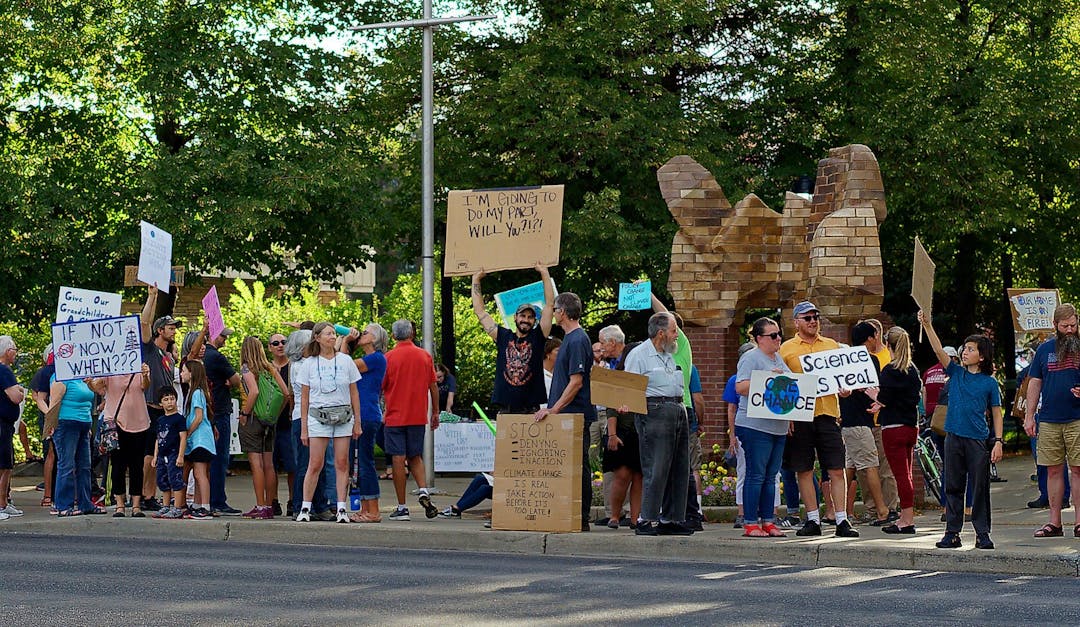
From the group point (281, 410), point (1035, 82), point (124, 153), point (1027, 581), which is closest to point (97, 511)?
point (281, 410)

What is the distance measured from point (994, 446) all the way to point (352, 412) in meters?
5.36

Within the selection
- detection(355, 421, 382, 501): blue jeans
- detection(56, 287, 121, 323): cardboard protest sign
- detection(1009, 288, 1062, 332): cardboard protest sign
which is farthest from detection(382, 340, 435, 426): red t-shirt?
detection(1009, 288, 1062, 332): cardboard protest sign

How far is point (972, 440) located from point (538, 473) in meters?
3.45

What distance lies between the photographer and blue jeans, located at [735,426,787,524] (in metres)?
12.5

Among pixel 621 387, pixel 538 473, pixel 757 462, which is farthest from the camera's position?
pixel 538 473

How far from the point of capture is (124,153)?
89.2ft

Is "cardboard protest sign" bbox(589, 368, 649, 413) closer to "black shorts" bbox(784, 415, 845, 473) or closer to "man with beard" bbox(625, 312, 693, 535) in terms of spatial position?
"man with beard" bbox(625, 312, 693, 535)

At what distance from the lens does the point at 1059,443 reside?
12859 millimetres

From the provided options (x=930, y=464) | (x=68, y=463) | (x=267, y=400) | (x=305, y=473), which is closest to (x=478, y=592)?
(x=305, y=473)

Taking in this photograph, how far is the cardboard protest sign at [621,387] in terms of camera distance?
1256cm

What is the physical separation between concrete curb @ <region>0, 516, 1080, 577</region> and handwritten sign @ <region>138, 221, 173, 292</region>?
2667 mm

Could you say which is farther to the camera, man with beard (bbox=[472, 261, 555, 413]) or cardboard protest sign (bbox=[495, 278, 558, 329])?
cardboard protest sign (bbox=[495, 278, 558, 329])

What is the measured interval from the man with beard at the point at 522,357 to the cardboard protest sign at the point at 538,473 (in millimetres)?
232

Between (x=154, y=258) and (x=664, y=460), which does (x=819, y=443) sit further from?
(x=154, y=258)
